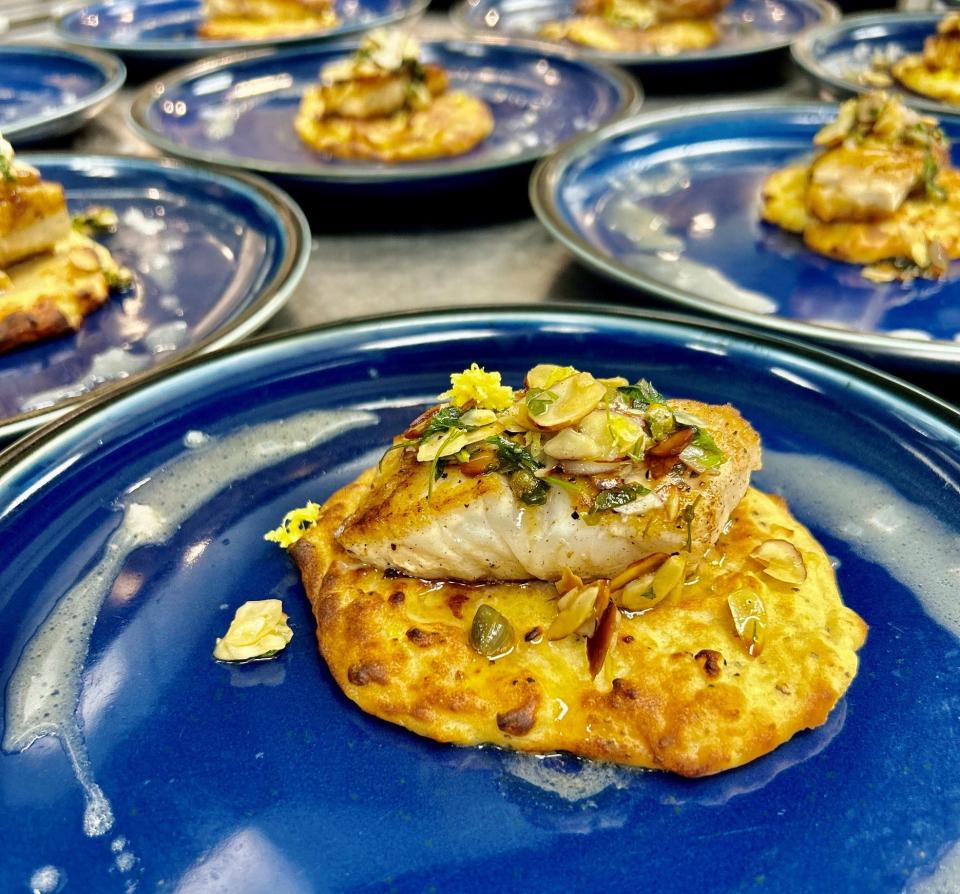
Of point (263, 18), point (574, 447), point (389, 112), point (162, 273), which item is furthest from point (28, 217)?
point (263, 18)

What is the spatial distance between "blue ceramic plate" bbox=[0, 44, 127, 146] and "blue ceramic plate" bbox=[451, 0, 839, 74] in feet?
8.39

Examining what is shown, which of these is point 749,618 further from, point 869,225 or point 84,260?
point 84,260

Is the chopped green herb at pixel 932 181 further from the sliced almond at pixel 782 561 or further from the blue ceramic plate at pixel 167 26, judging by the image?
the blue ceramic plate at pixel 167 26

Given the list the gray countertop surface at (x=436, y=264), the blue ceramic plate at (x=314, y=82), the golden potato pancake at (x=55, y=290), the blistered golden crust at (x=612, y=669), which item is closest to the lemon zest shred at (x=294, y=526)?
the blistered golden crust at (x=612, y=669)

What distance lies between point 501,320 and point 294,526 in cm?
92

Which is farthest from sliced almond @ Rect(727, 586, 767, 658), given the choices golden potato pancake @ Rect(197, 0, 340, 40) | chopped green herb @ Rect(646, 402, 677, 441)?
golden potato pancake @ Rect(197, 0, 340, 40)

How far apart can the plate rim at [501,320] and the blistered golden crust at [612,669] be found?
1.73ft

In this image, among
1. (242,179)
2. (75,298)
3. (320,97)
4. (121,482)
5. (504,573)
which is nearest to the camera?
(504,573)

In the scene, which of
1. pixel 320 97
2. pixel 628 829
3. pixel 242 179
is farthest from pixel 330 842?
pixel 320 97

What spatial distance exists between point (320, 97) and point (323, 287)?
1651 mm

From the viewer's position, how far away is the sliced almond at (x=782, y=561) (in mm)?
1995

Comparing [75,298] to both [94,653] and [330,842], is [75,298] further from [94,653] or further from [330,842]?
[330,842]

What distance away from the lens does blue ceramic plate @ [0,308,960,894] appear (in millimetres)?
1581

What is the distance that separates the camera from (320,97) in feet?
16.1
